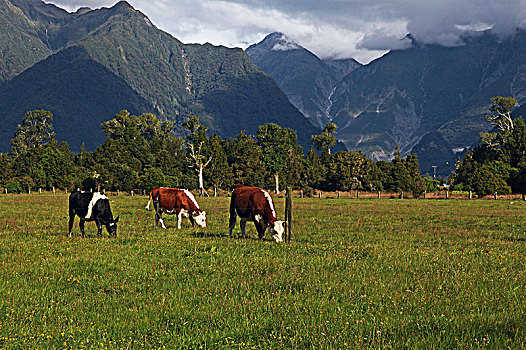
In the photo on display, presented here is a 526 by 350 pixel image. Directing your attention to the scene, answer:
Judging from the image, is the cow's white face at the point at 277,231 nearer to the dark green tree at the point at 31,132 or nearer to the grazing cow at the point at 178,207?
the grazing cow at the point at 178,207

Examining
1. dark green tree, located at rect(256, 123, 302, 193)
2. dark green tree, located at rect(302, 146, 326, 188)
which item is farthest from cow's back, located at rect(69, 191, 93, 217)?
dark green tree, located at rect(256, 123, 302, 193)

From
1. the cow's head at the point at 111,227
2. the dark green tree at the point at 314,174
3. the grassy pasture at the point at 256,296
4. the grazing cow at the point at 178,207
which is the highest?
the dark green tree at the point at 314,174

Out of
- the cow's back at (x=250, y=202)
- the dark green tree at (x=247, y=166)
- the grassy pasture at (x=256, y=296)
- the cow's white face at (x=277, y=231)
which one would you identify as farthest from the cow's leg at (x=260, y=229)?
the dark green tree at (x=247, y=166)

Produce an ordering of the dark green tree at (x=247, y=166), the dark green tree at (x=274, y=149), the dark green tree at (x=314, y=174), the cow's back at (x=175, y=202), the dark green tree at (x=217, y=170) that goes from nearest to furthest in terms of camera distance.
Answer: the cow's back at (x=175, y=202)
the dark green tree at (x=217, y=170)
the dark green tree at (x=247, y=166)
the dark green tree at (x=314, y=174)
the dark green tree at (x=274, y=149)

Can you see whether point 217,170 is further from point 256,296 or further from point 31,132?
point 256,296

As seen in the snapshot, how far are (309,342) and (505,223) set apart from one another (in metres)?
25.6

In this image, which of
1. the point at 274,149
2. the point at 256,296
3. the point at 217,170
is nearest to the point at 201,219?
the point at 256,296

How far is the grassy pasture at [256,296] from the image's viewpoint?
6.84 metres

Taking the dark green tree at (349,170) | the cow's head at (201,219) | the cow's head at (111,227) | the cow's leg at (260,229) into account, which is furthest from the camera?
the dark green tree at (349,170)

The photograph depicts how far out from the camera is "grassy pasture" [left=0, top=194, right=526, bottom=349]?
6844 mm

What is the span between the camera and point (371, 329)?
7176mm

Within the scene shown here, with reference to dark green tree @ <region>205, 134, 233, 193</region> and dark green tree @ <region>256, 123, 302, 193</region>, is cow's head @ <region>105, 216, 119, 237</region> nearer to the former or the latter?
dark green tree @ <region>205, 134, 233, 193</region>

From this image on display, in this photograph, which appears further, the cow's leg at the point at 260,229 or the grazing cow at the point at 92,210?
the grazing cow at the point at 92,210

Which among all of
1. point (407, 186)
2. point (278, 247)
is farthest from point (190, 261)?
point (407, 186)
